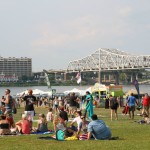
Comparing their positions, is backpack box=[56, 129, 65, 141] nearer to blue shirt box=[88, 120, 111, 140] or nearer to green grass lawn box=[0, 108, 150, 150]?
green grass lawn box=[0, 108, 150, 150]

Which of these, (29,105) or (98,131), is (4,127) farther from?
(98,131)

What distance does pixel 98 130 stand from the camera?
13148 mm

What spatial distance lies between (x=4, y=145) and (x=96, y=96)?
3369cm

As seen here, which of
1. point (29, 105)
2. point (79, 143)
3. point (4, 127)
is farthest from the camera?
point (29, 105)

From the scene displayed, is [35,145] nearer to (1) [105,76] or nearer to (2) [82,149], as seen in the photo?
(2) [82,149]

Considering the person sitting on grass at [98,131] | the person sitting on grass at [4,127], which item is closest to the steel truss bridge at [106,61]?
the person sitting on grass at [4,127]

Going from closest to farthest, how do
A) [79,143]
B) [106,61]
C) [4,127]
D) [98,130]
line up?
1. [79,143]
2. [98,130]
3. [4,127]
4. [106,61]

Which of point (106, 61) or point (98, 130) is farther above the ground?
point (106, 61)

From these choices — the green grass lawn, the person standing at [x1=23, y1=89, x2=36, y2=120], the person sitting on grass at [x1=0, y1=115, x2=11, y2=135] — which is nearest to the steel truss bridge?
the person standing at [x1=23, y1=89, x2=36, y2=120]

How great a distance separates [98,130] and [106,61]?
521 ft

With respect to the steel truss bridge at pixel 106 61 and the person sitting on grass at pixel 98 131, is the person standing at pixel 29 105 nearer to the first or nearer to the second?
the person sitting on grass at pixel 98 131

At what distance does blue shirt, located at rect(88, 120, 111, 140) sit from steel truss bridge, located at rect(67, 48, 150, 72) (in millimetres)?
133918

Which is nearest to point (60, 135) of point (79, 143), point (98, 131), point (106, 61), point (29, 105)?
point (98, 131)

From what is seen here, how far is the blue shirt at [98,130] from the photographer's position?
13.2 m
